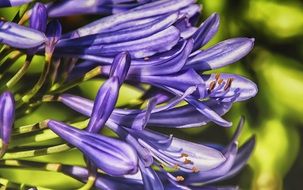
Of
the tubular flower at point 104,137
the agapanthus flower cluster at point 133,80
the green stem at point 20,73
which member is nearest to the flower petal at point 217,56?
the agapanthus flower cluster at point 133,80

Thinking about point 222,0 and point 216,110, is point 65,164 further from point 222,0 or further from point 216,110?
point 222,0

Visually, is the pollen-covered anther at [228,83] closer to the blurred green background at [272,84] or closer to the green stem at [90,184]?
the blurred green background at [272,84]

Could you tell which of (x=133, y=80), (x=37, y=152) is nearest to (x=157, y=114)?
(x=133, y=80)

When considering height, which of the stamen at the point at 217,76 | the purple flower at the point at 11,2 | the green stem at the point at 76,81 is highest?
the purple flower at the point at 11,2

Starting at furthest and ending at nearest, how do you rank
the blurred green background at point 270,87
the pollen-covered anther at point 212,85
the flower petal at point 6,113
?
1. the blurred green background at point 270,87
2. the pollen-covered anther at point 212,85
3. the flower petal at point 6,113

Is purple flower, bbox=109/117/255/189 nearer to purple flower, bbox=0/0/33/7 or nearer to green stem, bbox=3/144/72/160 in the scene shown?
green stem, bbox=3/144/72/160

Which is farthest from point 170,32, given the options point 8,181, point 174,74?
point 8,181

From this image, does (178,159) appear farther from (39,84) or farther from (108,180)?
(39,84)
